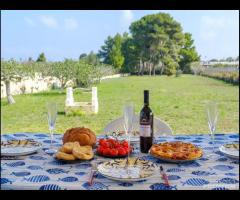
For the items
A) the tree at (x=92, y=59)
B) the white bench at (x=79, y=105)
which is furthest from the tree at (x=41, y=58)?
the white bench at (x=79, y=105)

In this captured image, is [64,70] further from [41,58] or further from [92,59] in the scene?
[41,58]

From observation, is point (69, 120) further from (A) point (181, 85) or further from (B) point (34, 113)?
(A) point (181, 85)

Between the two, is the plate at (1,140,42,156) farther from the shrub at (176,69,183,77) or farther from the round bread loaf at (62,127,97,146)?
the shrub at (176,69,183,77)

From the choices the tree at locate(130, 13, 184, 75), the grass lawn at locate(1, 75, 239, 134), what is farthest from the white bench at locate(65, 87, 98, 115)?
the tree at locate(130, 13, 184, 75)

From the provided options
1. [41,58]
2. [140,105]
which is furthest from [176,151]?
[41,58]

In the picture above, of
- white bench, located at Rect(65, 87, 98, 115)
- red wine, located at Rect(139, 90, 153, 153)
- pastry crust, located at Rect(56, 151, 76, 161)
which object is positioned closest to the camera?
pastry crust, located at Rect(56, 151, 76, 161)

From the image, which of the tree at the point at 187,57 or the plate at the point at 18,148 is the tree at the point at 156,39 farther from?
the plate at the point at 18,148

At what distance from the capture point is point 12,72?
17.0 feet

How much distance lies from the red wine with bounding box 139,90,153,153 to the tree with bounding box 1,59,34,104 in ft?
14.2

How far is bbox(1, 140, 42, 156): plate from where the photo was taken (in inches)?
40.2

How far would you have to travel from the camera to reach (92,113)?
4461 millimetres

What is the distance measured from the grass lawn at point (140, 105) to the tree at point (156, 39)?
1.21ft

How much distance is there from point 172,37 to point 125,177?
6.96 metres
